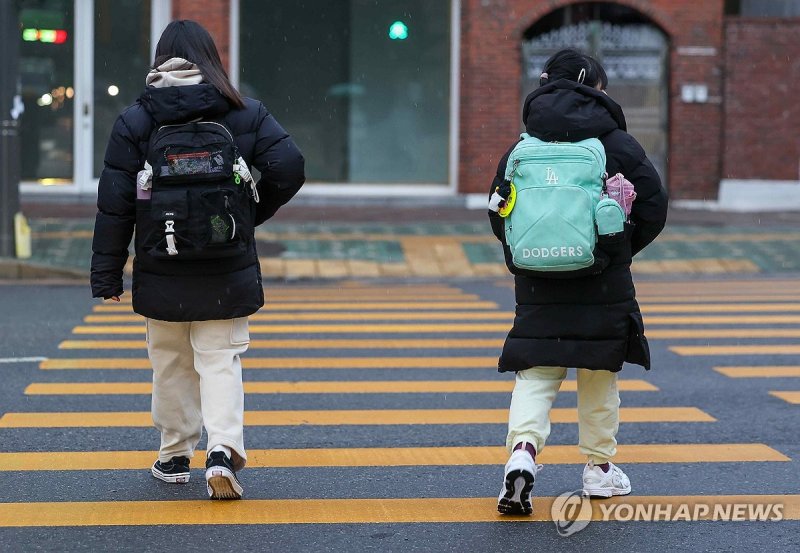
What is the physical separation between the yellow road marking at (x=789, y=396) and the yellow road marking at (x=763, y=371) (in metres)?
0.57

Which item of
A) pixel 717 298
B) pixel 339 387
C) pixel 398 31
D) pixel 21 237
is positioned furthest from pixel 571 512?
pixel 398 31

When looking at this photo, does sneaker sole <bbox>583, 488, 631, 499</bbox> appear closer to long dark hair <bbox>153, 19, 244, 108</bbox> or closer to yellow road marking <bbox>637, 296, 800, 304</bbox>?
long dark hair <bbox>153, 19, 244, 108</bbox>

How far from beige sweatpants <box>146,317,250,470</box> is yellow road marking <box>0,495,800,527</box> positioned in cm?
25

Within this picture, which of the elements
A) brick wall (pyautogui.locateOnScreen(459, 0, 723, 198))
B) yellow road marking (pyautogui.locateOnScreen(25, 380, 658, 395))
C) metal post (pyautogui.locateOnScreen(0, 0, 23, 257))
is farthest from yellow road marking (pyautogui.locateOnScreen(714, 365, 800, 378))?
brick wall (pyautogui.locateOnScreen(459, 0, 723, 198))

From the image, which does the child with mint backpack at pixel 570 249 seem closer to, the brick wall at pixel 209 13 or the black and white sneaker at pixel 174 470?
the black and white sneaker at pixel 174 470

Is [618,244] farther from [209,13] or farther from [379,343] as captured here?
[209,13]

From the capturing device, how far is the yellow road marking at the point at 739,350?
9.68 metres

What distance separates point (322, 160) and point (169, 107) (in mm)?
15360

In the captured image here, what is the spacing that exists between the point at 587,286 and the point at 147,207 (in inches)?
67.0

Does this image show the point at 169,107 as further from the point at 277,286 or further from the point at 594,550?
the point at 277,286

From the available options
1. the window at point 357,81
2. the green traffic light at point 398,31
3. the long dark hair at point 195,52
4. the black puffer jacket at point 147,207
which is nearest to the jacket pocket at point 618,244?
the black puffer jacket at point 147,207

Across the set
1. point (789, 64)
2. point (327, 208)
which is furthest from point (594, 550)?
point (789, 64)

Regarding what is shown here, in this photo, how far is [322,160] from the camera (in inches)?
812

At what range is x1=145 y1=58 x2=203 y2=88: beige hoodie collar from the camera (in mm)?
5352
